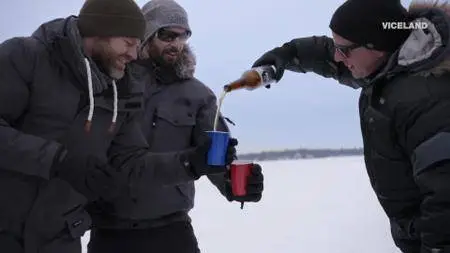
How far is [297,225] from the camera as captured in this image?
31.9ft

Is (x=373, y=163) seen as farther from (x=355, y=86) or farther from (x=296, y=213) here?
(x=296, y=213)

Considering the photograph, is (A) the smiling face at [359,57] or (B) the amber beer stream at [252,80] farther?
(B) the amber beer stream at [252,80]

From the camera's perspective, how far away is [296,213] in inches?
451

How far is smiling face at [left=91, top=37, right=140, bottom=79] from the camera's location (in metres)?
2.62

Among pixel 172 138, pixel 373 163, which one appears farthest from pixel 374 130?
pixel 172 138

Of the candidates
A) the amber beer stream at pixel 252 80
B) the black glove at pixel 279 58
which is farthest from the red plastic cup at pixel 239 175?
the black glove at pixel 279 58

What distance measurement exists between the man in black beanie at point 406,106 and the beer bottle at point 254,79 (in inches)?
22.4

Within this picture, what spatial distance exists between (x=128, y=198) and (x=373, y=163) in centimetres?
141

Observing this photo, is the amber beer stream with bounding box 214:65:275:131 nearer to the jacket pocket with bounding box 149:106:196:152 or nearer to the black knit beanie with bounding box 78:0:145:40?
the jacket pocket with bounding box 149:106:196:152

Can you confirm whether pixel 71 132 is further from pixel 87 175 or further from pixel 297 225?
pixel 297 225

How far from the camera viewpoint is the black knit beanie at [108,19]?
8.43 feet

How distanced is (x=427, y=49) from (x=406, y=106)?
0.92 ft

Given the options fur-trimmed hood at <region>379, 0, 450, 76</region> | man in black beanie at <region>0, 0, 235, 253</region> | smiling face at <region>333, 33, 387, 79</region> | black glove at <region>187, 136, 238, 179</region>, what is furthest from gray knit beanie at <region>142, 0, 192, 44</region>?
fur-trimmed hood at <region>379, 0, 450, 76</region>

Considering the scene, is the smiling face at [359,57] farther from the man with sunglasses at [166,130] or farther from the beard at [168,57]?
the beard at [168,57]
